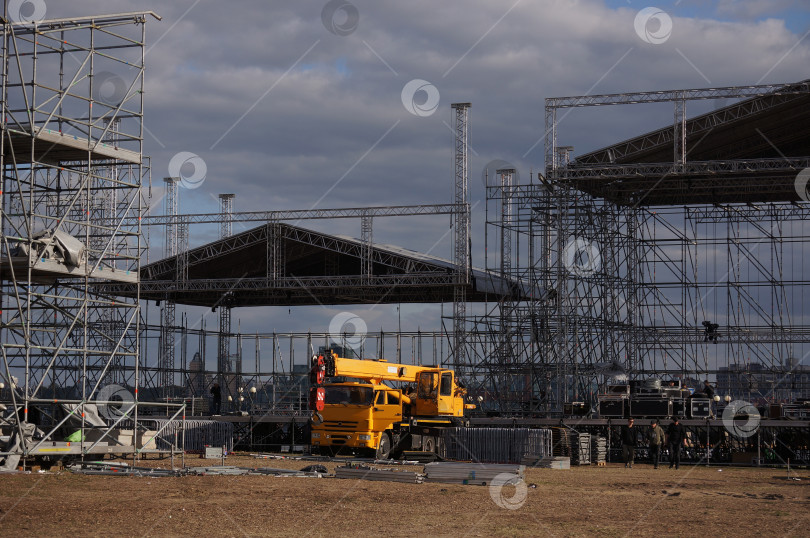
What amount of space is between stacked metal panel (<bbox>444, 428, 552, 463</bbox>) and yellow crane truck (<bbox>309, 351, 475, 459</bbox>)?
1.59 feet

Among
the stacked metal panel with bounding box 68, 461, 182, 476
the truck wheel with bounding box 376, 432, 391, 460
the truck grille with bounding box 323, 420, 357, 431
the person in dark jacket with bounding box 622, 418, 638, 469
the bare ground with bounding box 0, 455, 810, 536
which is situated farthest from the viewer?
the person in dark jacket with bounding box 622, 418, 638, 469

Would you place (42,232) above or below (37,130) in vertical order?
below

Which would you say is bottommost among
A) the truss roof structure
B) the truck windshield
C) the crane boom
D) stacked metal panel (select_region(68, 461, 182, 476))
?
A: stacked metal panel (select_region(68, 461, 182, 476))

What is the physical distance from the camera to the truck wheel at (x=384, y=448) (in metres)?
29.6

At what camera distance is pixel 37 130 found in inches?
894

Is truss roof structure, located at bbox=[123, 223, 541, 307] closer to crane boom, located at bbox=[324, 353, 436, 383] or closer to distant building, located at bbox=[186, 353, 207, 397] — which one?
distant building, located at bbox=[186, 353, 207, 397]

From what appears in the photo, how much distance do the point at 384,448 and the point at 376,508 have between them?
12.8 m

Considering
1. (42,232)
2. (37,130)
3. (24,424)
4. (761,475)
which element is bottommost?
(761,475)

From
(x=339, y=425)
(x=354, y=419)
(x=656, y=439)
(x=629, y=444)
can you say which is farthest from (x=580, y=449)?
(x=339, y=425)

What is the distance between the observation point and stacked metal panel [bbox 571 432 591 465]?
99.5 ft

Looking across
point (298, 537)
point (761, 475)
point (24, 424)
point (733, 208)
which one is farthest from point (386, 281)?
point (298, 537)

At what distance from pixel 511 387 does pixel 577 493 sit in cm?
2377

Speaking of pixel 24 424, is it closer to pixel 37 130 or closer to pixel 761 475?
pixel 37 130

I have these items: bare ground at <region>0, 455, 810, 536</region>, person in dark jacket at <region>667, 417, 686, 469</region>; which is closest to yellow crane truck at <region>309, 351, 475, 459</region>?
person in dark jacket at <region>667, 417, 686, 469</region>
